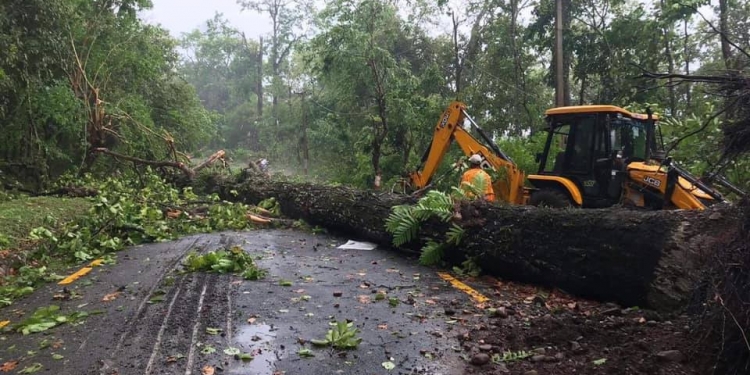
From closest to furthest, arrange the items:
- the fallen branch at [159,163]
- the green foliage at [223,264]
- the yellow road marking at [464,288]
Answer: the yellow road marking at [464,288]
the green foliage at [223,264]
the fallen branch at [159,163]

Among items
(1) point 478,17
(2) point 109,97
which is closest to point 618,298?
(2) point 109,97

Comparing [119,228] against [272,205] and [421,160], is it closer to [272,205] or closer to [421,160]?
[272,205]

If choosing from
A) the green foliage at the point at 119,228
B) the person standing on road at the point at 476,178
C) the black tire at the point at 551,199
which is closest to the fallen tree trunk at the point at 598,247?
the person standing on road at the point at 476,178

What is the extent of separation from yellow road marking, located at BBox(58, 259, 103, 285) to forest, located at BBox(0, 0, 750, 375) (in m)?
0.16

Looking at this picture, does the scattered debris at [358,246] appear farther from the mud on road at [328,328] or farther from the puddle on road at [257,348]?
the puddle on road at [257,348]

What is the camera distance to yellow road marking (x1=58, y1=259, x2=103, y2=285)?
21.6 feet

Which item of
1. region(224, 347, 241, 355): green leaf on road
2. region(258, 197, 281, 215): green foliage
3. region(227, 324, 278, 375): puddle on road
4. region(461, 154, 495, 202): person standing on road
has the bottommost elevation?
region(227, 324, 278, 375): puddle on road

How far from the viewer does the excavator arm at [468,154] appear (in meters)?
10.5

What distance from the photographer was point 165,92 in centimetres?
2097

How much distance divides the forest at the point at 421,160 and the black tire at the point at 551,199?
6.41 feet

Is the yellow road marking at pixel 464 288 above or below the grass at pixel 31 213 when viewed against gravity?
below

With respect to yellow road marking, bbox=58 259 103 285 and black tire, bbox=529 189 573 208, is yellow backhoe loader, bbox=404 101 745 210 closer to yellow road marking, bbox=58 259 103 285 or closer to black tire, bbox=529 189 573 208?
black tire, bbox=529 189 573 208

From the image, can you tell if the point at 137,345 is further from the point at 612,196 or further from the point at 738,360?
the point at 612,196

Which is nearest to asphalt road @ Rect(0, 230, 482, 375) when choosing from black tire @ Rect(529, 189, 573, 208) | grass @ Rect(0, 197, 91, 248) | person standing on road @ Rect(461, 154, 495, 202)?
person standing on road @ Rect(461, 154, 495, 202)
